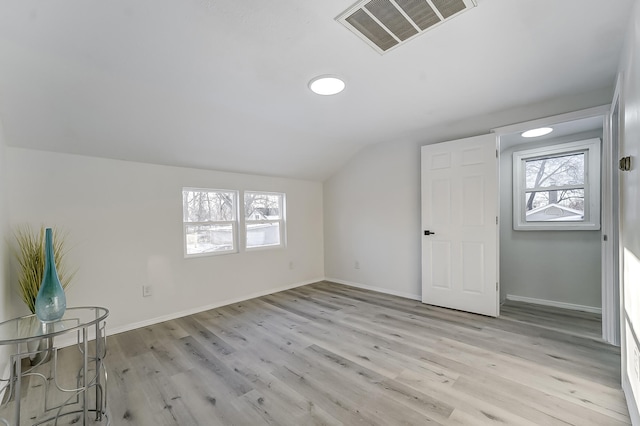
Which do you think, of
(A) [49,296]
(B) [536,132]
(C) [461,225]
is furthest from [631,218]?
(A) [49,296]

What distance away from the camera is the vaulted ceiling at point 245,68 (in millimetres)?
1561

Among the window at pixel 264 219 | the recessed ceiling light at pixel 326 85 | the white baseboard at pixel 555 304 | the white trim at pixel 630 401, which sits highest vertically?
the recessed ceiling light at pixel 326 85

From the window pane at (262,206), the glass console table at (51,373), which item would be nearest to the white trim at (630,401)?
the glass console table at (51,373)

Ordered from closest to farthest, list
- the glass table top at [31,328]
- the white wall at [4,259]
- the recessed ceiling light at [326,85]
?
the glass table top at [31,328], the white wall at [4,259], the recessed ceiling light at [326,85]

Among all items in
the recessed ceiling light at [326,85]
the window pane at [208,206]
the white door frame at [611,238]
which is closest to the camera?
the recessed ceiling light at [326,85]

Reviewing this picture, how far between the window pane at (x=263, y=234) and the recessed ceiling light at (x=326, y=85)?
2.41 meters

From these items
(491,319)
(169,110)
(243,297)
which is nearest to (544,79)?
(491,319)

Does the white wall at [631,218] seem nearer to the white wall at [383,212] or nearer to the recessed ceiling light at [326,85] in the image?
the white wall at [383,212]

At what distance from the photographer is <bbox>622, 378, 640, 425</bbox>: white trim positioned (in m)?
1.38

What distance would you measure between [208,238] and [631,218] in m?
4.00

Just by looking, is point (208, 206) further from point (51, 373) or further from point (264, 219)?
point (51, 373)

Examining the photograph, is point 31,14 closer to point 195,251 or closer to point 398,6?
point 398,6

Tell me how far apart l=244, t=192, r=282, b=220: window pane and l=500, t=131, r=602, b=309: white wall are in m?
3.49

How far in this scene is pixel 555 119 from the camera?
2768mm
